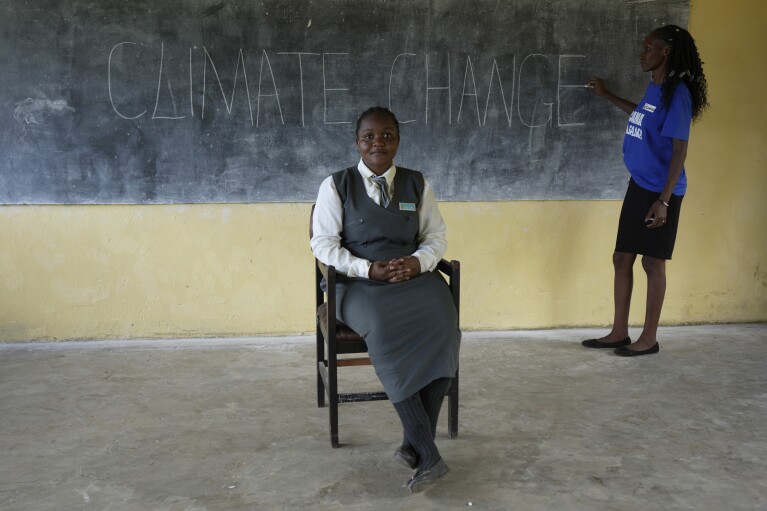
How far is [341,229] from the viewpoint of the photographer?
111 inches

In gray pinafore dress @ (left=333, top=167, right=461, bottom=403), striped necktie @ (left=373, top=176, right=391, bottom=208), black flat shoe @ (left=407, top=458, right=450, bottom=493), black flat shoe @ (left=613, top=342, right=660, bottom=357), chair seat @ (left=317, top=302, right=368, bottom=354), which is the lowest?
black flat shoe @ (left=613, top=342, right=660, bottom=357)

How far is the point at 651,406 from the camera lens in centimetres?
316

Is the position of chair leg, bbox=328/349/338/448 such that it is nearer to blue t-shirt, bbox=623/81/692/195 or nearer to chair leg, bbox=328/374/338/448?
chair leg, bbox=328/374/338/448

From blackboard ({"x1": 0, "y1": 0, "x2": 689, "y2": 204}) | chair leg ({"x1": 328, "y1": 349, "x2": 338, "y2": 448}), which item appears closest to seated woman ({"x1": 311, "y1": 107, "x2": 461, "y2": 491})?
chair leg ({"x1": 328, "y1": 349, "x2": 338, "y2": 448})

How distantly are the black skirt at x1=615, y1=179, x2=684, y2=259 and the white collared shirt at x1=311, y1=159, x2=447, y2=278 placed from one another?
1479 mm

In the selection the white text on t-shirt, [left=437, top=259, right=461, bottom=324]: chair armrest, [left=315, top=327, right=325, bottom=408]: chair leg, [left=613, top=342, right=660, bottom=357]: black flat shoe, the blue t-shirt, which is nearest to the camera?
[left=437, top=259, right=461, bottom=324]: chair armrest

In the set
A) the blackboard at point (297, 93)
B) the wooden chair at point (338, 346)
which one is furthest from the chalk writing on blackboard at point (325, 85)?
the wooden chair at point (338, 346)

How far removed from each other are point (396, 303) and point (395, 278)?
12 cm

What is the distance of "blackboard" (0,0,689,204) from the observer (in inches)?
154

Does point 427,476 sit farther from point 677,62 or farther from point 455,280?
point 677,62

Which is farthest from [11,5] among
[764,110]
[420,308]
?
[764,110]

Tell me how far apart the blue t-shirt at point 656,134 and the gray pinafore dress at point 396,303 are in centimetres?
151

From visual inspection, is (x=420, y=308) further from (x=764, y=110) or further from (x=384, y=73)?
(x=764, y=110)

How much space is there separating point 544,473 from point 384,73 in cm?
248
